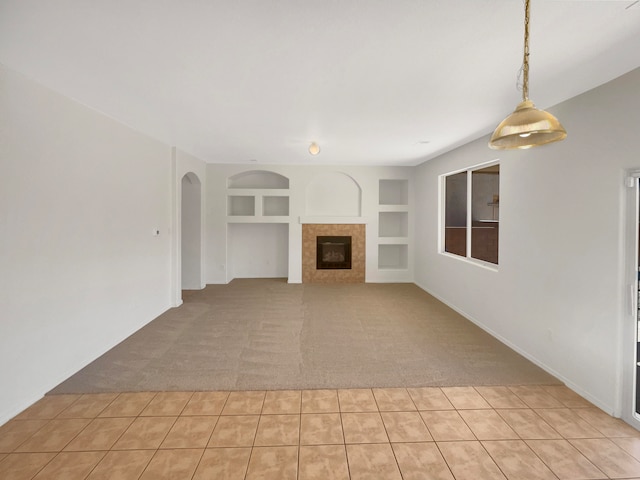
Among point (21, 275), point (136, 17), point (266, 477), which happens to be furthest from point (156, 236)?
point (266, 477)

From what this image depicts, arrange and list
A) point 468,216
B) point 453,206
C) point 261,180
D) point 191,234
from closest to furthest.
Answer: point 468,216, point 453,206, point 191,234, point 261,180

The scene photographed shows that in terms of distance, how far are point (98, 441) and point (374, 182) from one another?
20.1 feet

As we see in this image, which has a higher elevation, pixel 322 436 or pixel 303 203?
pixel 303 203

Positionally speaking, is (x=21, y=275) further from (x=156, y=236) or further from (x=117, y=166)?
(x=156, y=236)

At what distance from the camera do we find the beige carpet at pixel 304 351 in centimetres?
292

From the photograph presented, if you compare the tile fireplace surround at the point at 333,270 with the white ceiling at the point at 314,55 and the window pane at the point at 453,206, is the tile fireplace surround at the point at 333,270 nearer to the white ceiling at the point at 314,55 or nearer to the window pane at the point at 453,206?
the window pane at the point at 453,206

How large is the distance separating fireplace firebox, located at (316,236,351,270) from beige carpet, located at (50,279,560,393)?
66.2 inches

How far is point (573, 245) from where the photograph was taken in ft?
9.16

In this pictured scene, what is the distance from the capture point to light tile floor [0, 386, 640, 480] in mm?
1903

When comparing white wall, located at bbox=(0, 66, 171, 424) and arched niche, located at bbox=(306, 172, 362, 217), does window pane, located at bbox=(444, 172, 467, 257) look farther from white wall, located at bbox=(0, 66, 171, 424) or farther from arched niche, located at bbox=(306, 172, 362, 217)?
white wall, located at bbox=(0, 66, 171, 424)

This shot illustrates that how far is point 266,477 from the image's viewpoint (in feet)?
6.07

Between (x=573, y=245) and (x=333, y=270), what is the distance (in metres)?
4.73

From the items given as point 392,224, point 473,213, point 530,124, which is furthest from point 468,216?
point 530,124

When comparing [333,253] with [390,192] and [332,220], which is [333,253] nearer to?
[332,220]
